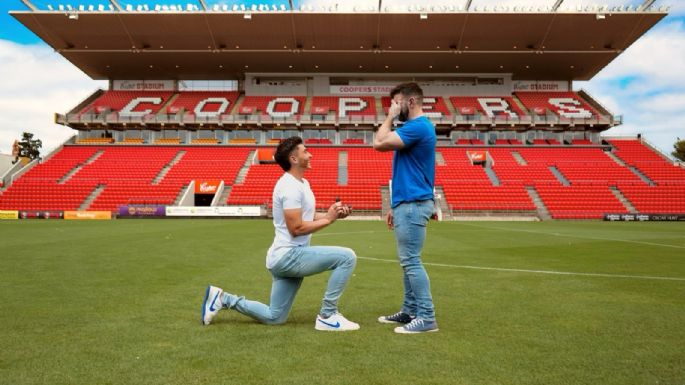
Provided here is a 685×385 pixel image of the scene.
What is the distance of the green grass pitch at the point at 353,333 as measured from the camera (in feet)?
10.3

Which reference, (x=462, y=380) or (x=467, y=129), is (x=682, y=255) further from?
(x=467, y=129)

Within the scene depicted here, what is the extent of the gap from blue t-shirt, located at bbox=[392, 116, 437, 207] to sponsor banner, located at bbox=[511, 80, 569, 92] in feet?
168

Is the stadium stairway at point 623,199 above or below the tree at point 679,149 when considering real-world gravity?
below

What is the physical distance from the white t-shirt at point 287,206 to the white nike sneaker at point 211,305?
0.64 metres

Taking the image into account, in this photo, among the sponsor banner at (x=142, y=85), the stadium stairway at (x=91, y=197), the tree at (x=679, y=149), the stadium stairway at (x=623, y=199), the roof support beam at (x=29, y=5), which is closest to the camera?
the stadium stairway at (x=623, y=199)

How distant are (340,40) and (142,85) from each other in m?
25.0

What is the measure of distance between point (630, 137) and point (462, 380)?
54504 millimetres

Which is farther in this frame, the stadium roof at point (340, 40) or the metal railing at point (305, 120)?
the metal railing at point (305, 120)

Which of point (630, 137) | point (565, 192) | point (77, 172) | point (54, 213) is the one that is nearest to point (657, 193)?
point (565, 192)

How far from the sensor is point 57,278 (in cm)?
707

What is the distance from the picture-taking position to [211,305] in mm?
4441

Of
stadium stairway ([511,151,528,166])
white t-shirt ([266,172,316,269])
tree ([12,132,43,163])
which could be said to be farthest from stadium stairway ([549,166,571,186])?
tree ([12,132,43,163])

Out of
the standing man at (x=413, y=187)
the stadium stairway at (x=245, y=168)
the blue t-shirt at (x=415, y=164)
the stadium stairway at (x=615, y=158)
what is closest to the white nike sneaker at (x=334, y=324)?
the standing man at (x=413, y=187)

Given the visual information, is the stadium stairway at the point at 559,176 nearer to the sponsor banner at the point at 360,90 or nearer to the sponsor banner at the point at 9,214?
the sponsor banner at the point at 360,90
